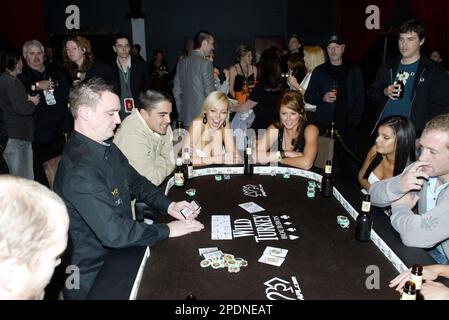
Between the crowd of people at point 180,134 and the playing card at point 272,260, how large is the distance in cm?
42

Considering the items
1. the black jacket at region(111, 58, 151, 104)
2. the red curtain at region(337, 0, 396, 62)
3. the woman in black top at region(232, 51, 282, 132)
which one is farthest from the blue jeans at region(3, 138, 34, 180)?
the red curtain at region(337, 0, 396, 62)

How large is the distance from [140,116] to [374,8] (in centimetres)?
559

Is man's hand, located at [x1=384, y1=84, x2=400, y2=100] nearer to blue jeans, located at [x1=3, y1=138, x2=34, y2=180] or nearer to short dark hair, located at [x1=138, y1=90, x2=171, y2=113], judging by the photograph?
short dark hair, located at [x1=138, y1=90, x2=171, y2=113]

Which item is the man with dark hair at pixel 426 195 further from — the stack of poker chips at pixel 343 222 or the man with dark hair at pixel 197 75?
the man with dark hair at pixel 197 75

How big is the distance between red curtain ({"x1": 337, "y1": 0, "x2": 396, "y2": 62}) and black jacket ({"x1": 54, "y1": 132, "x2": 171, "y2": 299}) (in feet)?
20.5

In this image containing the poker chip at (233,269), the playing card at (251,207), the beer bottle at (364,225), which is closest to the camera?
the poker chip at (233,269)

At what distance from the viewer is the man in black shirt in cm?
188

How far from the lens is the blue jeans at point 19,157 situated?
3.78 metres

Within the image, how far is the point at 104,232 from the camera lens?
186cm

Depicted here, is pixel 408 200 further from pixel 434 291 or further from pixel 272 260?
pixel 272 260

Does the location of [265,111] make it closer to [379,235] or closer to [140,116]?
[140,116]

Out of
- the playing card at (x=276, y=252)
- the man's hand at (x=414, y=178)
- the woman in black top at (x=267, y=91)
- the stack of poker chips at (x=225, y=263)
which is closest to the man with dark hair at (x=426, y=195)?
the man's hand at (x=414, y=178)
